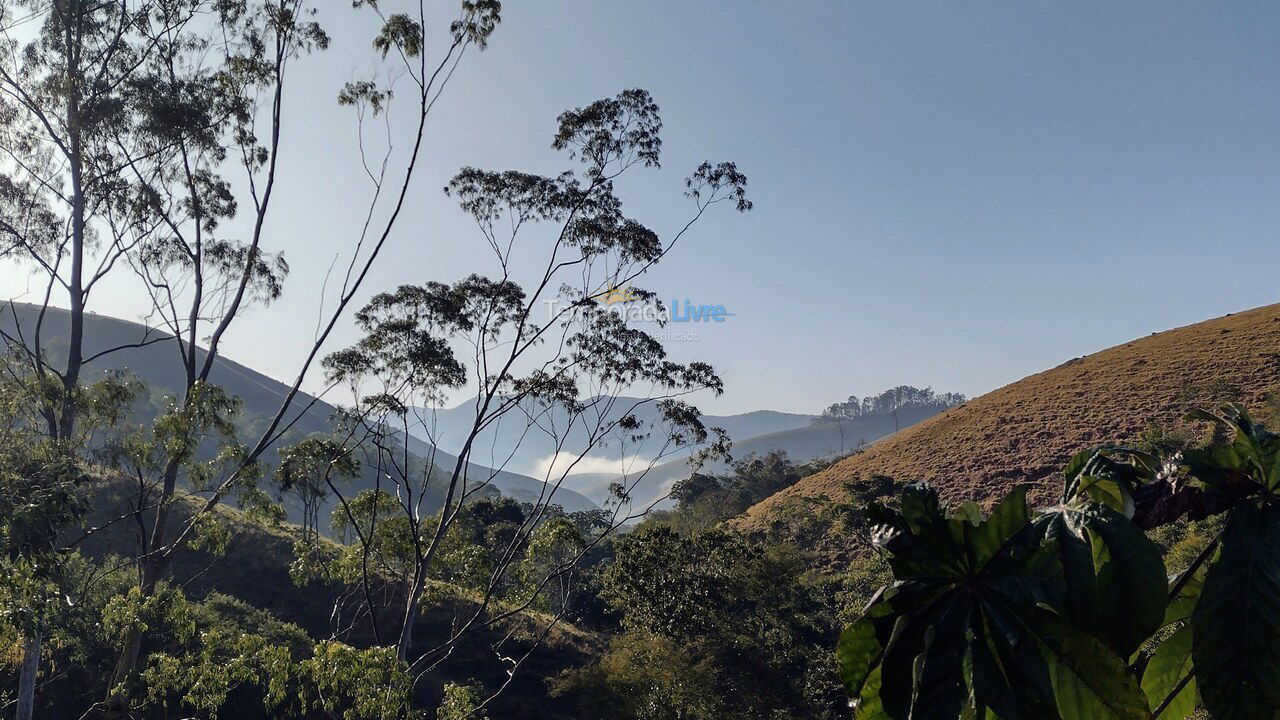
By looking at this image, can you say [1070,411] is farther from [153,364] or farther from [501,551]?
[153,364]

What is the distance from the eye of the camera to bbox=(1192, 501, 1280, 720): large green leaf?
1.39 meters

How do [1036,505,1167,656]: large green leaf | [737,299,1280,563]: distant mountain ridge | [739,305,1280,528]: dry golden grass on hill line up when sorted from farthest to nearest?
[739,305,1280,528]: dry golden grass on hill
[737,299,1280,563]: distant mountain ridge
[1036,505,1167,656]: large green leaf

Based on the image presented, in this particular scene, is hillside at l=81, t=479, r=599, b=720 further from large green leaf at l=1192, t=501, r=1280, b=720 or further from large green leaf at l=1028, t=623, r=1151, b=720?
large green leaf at l=1192, t=501, r=1280, b=720

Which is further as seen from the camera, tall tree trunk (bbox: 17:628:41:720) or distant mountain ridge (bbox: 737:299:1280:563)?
distant mountain ridge (bbox: 737:299:1280:563)

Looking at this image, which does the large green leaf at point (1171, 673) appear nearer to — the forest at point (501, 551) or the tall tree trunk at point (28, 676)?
the forest at point (501, 551)

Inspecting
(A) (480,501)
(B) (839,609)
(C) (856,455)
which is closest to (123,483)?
(A) (480,501)

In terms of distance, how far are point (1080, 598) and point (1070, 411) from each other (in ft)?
201

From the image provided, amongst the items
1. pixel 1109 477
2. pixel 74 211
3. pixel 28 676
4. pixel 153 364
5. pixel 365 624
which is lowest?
pixel 365 624

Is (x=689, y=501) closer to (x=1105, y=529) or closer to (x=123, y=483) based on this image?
(x=123, y=483)

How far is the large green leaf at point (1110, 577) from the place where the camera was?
1.32 meters

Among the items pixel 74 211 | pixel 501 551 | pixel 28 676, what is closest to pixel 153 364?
pixel 501 551

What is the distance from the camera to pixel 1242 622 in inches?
56.1

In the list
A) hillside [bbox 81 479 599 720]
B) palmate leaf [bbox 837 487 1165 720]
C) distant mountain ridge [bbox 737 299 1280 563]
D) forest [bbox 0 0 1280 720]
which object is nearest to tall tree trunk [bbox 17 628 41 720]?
forest [bbox 0 0 1280 720]

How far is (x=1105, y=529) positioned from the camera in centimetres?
138
